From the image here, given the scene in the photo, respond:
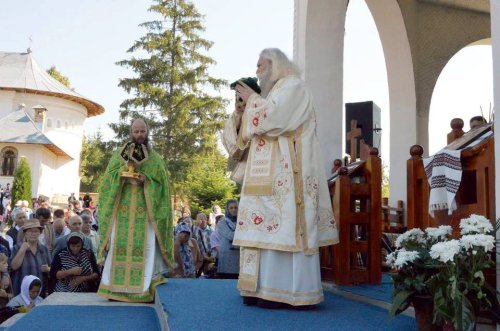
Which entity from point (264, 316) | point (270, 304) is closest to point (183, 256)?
point (270, 304)

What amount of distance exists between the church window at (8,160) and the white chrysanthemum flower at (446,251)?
41485mm

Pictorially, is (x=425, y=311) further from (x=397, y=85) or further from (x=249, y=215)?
(x=397, y=85)

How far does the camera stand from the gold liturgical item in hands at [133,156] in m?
6.22

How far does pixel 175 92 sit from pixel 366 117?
28.2 metres

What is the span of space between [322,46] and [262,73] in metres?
2.88

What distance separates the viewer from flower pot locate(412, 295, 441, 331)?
11.3 feet

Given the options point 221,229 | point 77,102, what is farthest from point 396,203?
point 77,102

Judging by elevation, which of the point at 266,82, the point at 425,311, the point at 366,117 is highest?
the point at 366,117

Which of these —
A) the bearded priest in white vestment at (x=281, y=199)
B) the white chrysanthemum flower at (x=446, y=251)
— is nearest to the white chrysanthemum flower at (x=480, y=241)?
the white chrysanthemum flower at (x=446, y=251)

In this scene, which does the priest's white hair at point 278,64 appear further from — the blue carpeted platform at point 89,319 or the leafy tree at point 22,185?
the leafy tree at point 22,185

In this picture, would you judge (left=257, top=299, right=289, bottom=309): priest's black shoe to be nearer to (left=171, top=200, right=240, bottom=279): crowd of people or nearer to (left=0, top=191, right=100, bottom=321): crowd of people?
(left=0, top=191, right=100, bottom=321): crowd of people

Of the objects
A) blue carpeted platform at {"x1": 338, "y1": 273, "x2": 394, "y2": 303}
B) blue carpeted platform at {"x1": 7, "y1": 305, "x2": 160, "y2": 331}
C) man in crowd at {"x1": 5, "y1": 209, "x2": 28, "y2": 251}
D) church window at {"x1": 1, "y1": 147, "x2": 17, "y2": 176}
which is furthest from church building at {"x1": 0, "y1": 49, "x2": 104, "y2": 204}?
blue carpeted platform at {"x1": 338, "y1": 273, "x2": 394, "y2": 303}

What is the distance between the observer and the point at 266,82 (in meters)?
5.02

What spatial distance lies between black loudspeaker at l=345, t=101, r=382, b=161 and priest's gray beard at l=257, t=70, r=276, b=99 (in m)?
4.45
